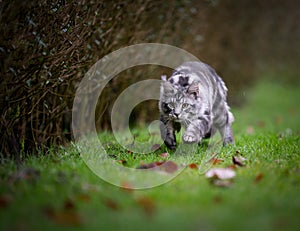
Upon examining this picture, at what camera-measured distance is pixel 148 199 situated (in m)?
3.07

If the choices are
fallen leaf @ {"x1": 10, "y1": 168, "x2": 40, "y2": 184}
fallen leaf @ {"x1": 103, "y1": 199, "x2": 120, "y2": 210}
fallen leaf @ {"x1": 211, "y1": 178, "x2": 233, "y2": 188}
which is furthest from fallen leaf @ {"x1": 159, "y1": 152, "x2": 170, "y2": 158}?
fallen leaf @ {"x1": 103, "y1": 199, "x2": 120, "y2": 210}

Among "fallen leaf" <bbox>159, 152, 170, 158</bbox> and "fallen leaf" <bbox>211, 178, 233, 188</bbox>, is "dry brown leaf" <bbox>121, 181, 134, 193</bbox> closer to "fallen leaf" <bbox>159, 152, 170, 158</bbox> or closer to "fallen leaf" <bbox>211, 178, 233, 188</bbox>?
"fallen leaf" <bbox>211, 178, 233, 188</bbox>

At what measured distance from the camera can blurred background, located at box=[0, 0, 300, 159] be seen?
3920mm

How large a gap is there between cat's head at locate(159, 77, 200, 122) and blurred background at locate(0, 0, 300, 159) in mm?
954

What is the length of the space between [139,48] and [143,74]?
0.68 m

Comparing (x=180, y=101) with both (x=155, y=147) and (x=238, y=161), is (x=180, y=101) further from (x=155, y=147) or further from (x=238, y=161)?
(x=238, y=161)

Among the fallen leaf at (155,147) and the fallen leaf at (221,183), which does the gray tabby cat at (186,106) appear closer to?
the fallen leaf at (155,147)

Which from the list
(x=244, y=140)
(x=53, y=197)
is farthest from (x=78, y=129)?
(x=53, y=197)

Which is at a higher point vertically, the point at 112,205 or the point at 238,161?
the point at 112,205

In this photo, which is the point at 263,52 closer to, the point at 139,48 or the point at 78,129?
the point at 139,48

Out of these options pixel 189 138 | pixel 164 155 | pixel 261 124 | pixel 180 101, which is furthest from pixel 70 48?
pixel 261 124

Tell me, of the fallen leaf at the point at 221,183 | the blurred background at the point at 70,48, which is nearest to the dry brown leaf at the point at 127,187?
the fallen leaf at the point at 221,183

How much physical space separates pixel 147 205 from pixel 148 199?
0.11m

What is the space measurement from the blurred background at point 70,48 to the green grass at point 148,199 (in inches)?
22.8
